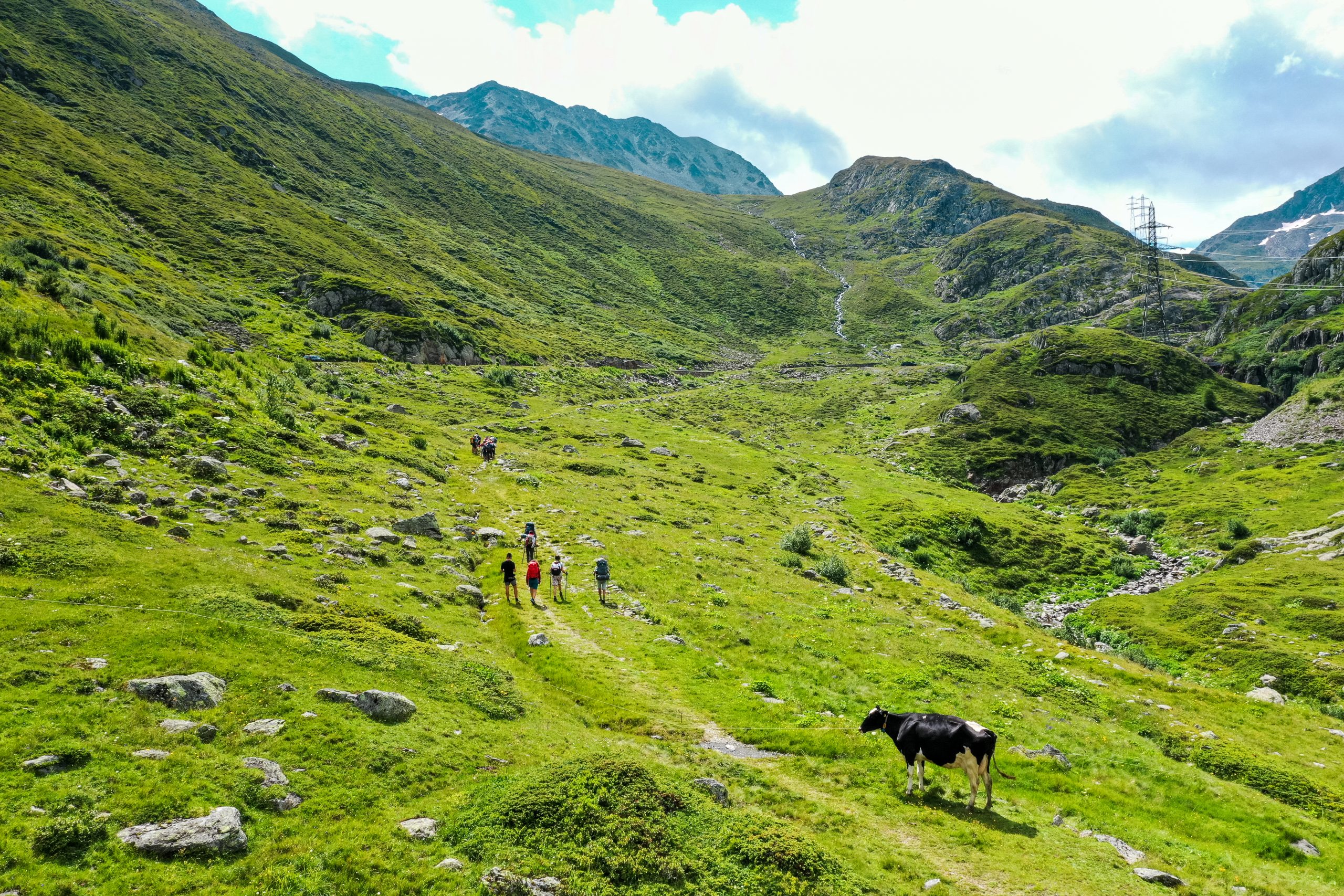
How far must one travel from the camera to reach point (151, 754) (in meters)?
10.6

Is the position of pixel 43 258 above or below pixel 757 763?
above

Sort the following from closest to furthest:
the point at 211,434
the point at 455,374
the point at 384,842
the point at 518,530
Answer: the point at 384,842
the point at 211,434
the point at 518,530
the point at 455,374

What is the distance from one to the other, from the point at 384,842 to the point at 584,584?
2024 cm

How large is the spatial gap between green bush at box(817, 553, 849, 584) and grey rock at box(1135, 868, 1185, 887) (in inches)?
973

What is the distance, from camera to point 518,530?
124ft

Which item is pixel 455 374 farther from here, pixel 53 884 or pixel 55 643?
pixel 53 884

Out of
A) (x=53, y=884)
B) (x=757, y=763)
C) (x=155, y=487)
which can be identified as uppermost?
(x=155, y=487)

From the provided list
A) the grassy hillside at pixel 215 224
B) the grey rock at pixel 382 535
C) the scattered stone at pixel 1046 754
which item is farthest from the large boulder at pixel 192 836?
the grassy hillside at pixel 215 224

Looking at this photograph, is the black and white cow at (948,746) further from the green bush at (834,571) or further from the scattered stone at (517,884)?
the green bush at (834,571)

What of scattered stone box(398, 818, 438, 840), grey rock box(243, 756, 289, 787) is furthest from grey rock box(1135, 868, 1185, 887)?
grey rock box(243, 756, 289, 787)

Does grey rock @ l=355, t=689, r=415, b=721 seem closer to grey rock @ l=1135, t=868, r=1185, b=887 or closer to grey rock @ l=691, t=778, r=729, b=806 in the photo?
grey rock @ l=691, t=778, r=729, b=806

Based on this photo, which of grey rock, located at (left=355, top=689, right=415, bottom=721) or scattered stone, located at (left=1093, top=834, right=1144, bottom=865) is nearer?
scattered stone, located at (left=1093, top=834, right=1144, bottom=865)

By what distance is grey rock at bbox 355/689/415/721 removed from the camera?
14.3 m

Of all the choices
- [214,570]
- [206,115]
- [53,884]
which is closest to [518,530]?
[214,570]
